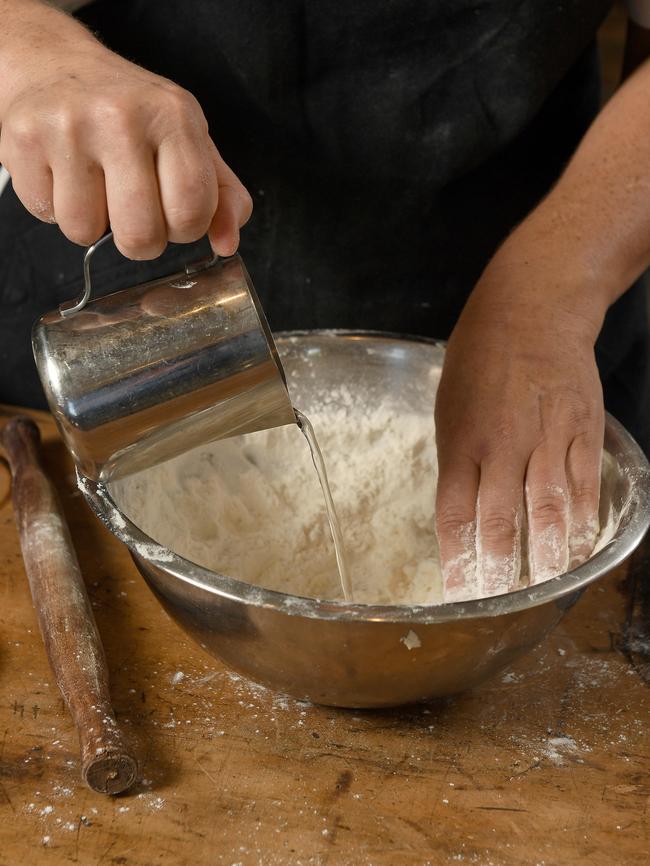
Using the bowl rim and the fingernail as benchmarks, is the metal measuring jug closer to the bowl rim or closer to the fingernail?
the bowl rim

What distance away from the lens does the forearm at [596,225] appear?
935 mm

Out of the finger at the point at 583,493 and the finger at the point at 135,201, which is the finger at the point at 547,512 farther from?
the finger at the point at 135,201

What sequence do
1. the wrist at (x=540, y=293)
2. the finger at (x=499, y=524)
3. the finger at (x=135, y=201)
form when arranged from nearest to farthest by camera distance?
the finger at (x=135, y=201)
the finger at (x=499, y=524)
the wrist at (x=540, y=293)

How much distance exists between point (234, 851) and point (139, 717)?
147mm

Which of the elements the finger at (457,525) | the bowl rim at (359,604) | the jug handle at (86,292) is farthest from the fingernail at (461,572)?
the jug handle at (86,292)

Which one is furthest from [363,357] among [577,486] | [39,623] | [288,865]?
[288,865]

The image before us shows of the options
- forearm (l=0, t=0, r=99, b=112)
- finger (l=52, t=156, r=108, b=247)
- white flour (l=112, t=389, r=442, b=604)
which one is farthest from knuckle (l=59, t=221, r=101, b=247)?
white flour (l=112, t=389, r=442, b=604)

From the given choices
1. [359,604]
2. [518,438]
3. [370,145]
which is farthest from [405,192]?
[359,604]

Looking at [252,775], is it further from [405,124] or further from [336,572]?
[405,124]

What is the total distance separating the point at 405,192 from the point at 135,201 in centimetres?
57

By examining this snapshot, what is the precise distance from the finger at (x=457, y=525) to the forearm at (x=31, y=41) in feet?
1.50

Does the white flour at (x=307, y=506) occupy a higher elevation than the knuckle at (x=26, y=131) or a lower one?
lower

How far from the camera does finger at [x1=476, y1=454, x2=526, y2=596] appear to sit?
785mm

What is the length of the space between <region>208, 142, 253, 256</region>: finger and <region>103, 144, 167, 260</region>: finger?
0.05m
